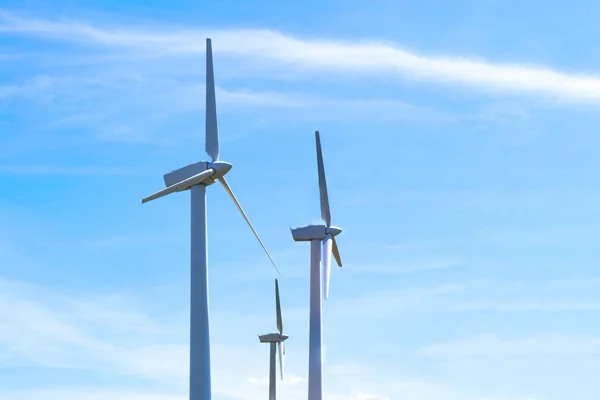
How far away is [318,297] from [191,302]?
25073mm

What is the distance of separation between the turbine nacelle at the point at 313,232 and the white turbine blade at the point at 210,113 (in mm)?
21392

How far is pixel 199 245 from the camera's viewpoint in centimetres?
6494

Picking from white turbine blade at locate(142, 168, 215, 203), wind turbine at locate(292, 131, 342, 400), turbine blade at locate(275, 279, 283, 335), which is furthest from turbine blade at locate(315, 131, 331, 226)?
turbine blade at locate(275, 279, 283, 335)

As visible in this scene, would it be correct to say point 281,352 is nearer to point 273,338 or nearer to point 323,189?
point 273,338

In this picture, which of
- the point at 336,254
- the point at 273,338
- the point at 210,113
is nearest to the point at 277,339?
the point at 273,338

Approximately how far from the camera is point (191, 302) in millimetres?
64125

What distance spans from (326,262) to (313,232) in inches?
218

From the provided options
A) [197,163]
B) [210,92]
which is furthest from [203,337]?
[210,92]

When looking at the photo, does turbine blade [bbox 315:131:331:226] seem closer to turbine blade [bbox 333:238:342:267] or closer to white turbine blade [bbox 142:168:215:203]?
turbine blade [bbox 333:238:342:267]

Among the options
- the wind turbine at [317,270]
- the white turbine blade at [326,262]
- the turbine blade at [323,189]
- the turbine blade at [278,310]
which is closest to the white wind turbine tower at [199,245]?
the white turbine blade at [326,262]

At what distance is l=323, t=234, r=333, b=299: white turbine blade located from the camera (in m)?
83.2

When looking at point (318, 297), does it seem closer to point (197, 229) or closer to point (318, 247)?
point (318, 247)

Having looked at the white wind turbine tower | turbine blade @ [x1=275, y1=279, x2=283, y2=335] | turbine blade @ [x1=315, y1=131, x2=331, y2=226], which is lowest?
the white wind turbine tower

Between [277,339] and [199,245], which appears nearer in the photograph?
[199,245]
